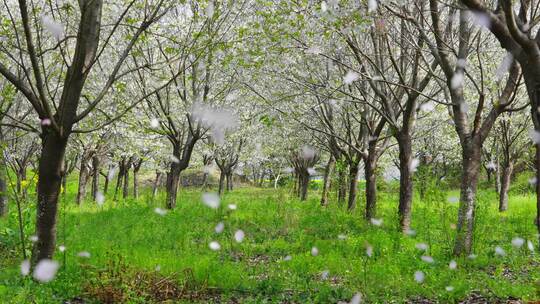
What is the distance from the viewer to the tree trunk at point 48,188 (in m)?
4.59

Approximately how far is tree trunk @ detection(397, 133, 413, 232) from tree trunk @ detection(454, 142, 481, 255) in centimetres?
204

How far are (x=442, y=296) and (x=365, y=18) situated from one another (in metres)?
4.26

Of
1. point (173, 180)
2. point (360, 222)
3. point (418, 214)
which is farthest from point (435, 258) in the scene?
point (173, 180)

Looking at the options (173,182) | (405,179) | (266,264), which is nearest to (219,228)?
(266,264)

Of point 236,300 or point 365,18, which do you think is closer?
point 236,300

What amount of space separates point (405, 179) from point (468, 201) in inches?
93.6

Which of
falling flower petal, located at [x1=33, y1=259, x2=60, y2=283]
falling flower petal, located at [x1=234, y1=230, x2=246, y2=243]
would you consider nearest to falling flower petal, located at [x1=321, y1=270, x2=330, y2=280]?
falling flower petal, located at [x1=234, y1=230, x2=246, y2=243]

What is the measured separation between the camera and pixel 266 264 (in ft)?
22.3

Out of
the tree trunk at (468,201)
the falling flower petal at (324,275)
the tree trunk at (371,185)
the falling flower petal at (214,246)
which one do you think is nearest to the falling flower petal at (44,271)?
the falling flower petal at (214,246)

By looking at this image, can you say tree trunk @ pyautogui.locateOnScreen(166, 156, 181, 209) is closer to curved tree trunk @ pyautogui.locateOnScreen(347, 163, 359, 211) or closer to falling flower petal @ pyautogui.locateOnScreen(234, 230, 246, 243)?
falling flower petal @ pyautogui.locateOnScreen(234, 230, 246, 243)

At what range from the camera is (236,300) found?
4.79 meters

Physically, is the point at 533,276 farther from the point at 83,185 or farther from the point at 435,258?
the point at 83,185

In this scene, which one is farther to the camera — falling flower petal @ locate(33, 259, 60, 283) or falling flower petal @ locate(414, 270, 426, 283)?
falling flower petal @ locate(414, 270, 426, 283)

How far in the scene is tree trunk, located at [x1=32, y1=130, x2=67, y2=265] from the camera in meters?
4.59
